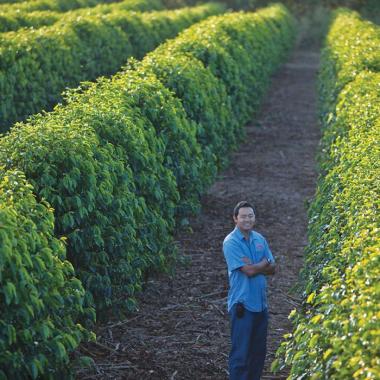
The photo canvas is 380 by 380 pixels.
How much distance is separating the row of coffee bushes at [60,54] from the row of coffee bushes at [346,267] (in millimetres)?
5989

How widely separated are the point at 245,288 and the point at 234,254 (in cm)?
27

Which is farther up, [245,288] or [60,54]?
[60,54]

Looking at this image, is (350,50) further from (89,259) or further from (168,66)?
(89,259)

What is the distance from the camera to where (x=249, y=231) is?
6543 mm

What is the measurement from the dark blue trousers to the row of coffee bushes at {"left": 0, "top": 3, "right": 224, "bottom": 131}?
7.95 meters

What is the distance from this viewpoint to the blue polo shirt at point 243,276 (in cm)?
643

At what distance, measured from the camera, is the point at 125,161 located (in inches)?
311

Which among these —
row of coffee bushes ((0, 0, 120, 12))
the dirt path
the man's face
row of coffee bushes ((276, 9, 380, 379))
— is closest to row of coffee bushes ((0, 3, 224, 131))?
the dirt path

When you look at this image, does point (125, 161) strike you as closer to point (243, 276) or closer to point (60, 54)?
point (243, 276)

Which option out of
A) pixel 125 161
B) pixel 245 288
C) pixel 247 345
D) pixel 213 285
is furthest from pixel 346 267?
pixel 213 285

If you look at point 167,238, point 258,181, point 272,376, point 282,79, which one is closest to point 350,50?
point 258,181

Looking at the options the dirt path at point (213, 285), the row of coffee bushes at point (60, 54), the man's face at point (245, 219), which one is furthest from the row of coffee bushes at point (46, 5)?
the man's face at point (245, 219)

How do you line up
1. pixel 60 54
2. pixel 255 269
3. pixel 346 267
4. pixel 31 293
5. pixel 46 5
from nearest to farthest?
pixel 31 293, pixel 346 267, pixel 255 269, pixel 60 54, pixel 46 5

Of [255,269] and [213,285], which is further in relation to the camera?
[213,285]
